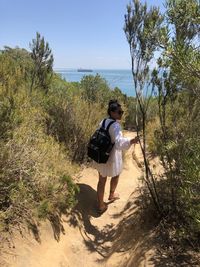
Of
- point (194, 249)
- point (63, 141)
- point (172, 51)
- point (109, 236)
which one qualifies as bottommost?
point (109, 236)

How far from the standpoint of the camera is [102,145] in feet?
17.5

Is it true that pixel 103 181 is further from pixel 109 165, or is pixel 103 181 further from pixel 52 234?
pixel 52 234

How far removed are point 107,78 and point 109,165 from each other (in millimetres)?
10978

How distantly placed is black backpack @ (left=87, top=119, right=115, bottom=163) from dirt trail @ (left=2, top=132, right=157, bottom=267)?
97 cm

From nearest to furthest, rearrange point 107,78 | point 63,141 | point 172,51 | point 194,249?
point 172,51 → point 194,249 → point 63,141 → point 107,78

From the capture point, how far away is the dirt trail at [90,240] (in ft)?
13.7

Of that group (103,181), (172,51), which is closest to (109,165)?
(103,181)

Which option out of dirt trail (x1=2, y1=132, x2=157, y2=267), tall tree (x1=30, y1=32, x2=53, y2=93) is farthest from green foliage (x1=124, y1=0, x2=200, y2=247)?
tall tree (x1=30, y1=32, x2=53, y2=93)

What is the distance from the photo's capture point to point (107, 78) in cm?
1612

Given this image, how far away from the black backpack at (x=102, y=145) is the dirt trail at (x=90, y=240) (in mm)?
971

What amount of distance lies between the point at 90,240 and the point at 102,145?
1430 millimetres

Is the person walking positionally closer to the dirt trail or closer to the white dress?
the white dress

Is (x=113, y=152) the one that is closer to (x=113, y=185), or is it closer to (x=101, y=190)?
(x=101, y=190)

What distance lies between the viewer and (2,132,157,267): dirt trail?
416 centimetres
